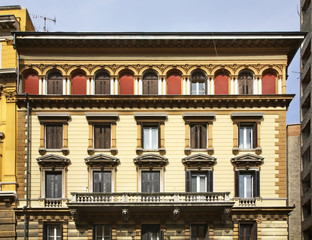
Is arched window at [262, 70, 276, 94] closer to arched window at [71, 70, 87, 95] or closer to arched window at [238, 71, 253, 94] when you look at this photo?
arched window at [238, 71, 253, 94]

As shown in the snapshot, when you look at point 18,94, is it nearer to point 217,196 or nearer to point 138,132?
point 138,132

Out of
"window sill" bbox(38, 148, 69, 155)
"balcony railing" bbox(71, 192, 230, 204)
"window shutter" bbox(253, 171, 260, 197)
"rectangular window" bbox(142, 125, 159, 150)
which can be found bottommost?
"balcony railing" bbox(71, 192, 230, 204)

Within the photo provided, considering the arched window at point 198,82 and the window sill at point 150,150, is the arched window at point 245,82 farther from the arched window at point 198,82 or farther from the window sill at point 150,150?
the window sill at point 150,150

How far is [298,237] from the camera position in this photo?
6975 cm

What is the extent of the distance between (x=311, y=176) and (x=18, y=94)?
32024mm

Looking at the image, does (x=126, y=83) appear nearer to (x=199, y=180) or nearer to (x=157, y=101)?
(x=157, y=101)

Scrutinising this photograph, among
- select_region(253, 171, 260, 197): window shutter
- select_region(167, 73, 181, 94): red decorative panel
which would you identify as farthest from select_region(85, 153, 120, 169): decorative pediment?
select_region(253, 171, 260, 197): window shutter

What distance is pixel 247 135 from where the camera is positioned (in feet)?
151

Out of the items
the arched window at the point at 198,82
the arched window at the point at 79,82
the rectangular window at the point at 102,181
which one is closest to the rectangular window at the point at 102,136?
the rectangular window at the point at 102,181

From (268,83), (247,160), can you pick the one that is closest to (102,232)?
(247,160)

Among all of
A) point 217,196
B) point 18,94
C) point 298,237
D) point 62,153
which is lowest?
point 298,237

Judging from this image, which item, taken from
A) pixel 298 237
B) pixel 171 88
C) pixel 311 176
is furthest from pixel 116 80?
pixel 298 237

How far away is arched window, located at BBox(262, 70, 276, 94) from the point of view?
46.7m

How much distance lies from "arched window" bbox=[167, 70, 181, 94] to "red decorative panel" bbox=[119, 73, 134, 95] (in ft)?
9.08
